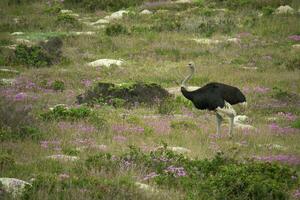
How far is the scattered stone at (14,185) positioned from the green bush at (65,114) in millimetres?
6326

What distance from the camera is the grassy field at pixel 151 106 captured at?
10492 mm

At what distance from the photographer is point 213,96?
15.4 m

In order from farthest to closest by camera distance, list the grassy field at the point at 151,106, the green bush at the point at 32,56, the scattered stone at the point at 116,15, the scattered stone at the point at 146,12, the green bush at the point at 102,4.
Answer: the green bush at the point at 102,4 < the scattered stone at the point at 146,12 < the scattered stone at the point at 116,15 < the green bush at the point at 32,56 < the grassy field at the point at 151,106

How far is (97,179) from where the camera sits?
10102mm

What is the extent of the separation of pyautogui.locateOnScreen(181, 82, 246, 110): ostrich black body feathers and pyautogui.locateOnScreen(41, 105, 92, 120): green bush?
2370mm

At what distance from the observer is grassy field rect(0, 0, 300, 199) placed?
10.5 m

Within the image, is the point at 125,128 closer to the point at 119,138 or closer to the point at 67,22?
the point at 119,138

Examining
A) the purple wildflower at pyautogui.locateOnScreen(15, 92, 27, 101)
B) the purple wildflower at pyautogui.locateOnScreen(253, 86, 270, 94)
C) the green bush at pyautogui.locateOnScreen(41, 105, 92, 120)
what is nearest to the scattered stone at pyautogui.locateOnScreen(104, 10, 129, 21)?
the purple wildflower at pyautogui.locateOnScreen(253, 86, 270, 94)

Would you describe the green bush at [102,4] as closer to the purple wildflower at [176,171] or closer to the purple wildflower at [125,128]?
the purple wildflower at [125,128]

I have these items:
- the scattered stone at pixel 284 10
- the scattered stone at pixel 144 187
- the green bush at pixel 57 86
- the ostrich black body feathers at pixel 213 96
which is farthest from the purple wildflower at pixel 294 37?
the scattered stone at pixel 144 187

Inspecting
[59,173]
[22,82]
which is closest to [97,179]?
[59,173]

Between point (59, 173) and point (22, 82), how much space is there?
10.6m

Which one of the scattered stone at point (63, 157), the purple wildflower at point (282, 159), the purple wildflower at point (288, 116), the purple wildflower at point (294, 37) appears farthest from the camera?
the purple wildflower at point (294, 37)

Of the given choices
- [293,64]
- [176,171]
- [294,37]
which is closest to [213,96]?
[176,171]
